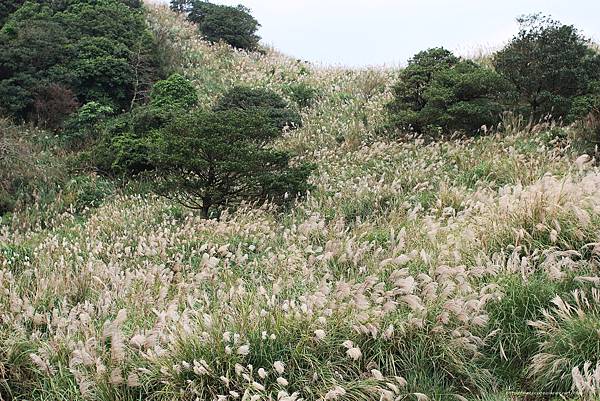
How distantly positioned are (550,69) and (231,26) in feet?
53.2

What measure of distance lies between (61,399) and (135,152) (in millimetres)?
8967

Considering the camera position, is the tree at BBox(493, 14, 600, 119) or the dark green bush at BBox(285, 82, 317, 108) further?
the dark green bush at BBox(285, 82, 317, 108)

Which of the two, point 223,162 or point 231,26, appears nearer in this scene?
point 223,162

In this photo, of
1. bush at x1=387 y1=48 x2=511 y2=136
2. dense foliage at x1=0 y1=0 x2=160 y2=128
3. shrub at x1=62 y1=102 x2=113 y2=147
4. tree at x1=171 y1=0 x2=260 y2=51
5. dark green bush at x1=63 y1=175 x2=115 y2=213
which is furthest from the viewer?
tree at x1=171 y1=0 x2=260 y2=51

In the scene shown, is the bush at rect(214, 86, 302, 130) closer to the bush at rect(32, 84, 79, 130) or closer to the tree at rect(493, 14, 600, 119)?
the bush at rect(32, 84, 79, 130)

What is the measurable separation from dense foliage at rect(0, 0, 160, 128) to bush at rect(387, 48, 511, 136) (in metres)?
8.19

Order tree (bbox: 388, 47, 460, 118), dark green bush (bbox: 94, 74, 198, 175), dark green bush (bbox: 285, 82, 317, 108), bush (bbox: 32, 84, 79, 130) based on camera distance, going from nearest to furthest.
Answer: dark green bush (bbox: 94, 74, 198, 175) < tree (bbox: 388, 47, 460, 118) < bush (bbox: 32, 84, 79, 130) < dark green bush (bbox: 285, 82, 317, 108)

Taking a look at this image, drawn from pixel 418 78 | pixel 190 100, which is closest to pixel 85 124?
pixel 190 100

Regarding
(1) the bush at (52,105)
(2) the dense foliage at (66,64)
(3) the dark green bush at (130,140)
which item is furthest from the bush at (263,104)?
(1) the bush at (52,105)

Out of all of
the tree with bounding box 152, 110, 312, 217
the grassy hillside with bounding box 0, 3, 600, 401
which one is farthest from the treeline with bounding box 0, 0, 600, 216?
the grassy hillside with bounding box 0, 3, 600, 401

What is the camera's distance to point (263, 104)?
14.1 metres

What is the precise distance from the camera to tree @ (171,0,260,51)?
23125mm

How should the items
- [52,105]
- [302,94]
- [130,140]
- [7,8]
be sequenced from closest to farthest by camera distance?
1. [130,140]
2. [52,105]
3. [302,94]
4. [7,8]

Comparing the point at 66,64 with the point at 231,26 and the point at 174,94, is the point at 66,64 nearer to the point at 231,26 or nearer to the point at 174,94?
the point at 174,94
